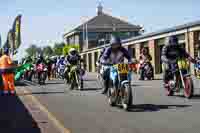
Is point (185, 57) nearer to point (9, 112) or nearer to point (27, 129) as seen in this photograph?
point (9, 112)

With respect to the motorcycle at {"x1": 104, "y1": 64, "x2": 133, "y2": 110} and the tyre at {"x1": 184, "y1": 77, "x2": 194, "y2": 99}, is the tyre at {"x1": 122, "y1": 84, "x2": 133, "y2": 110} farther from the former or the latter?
the tyre at {"x1": 184, "y1": 77, "x2": 194, "y2": 99}

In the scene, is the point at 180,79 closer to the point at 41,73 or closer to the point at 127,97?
the point at 127,97

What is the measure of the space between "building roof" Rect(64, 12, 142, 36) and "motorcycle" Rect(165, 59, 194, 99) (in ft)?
319

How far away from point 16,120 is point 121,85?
2.66 m

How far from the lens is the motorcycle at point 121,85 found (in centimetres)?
1135

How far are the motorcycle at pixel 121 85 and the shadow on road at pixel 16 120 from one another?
2117 mm

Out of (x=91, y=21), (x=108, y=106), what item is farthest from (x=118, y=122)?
(x=91, y=21)

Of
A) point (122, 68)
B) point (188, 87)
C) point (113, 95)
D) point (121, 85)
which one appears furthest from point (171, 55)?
point (121, 85)

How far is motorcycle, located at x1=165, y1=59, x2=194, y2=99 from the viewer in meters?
13.6

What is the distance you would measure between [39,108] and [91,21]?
10538 cm

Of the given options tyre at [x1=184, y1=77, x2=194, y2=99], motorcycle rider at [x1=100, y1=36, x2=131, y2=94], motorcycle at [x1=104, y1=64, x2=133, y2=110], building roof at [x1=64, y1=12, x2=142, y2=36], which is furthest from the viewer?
building roof at [x1=64, y1=12, x2=142, y2=36]

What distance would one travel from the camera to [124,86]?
11516 mm

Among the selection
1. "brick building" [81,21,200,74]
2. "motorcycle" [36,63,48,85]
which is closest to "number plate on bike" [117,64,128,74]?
"motorcycle" [36,63,48,85]

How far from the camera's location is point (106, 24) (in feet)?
388
